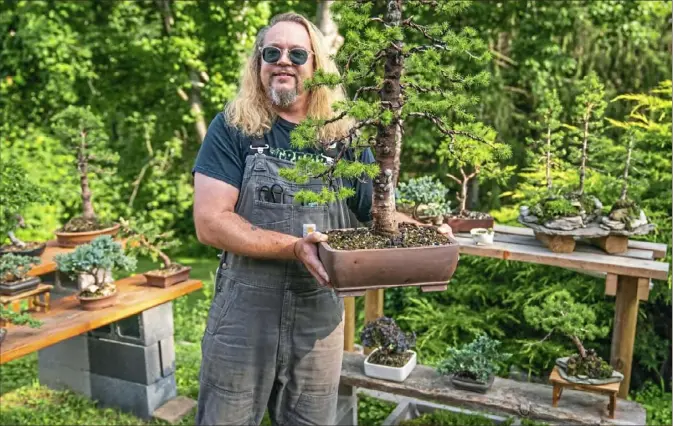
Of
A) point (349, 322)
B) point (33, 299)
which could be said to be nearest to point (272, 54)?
point (349, 322)

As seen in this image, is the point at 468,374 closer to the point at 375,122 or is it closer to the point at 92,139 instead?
the point at 375,122

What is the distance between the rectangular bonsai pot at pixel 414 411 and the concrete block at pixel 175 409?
1.28m

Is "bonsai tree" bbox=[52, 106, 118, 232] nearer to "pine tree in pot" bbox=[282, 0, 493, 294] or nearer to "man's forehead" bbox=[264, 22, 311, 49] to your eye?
"man's forehead" bbox=[264, 22, 311, 49]

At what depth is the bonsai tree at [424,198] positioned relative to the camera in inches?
131

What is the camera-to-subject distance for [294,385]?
2086 mm

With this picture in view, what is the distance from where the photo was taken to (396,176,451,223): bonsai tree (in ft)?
10.9

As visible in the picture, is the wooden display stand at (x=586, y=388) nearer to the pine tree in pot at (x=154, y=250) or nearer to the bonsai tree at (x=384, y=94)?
the bonsai tree at (x=384, y=94)

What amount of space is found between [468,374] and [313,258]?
161cm

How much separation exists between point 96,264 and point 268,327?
1864 mm

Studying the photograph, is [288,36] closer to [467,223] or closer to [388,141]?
[388,141]

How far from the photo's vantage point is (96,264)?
11.3 feet

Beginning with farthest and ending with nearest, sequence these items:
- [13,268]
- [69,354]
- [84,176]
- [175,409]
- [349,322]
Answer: [84,176], [69,354], [175,409], [349,322], [13,268]

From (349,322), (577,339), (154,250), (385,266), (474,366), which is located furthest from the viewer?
(154,250)

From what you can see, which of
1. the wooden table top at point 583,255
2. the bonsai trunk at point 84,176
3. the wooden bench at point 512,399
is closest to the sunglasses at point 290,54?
the wooden table top at point 583,255
